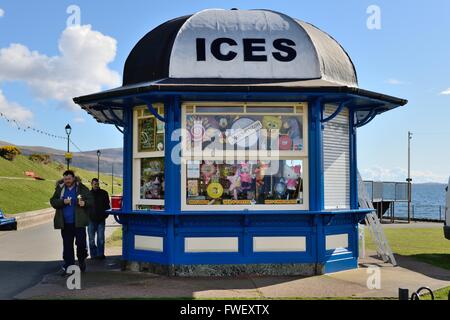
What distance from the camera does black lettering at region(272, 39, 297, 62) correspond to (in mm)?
11047

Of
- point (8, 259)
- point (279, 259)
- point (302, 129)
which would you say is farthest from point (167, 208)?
point (8, 259)

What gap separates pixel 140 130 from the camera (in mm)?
11578

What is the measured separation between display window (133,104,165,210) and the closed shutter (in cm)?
322

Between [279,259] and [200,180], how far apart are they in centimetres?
209

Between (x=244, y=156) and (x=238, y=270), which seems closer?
(x=238, y=270)

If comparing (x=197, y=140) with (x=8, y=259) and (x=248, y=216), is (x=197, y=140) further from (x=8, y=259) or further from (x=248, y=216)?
(x=8, y=259)

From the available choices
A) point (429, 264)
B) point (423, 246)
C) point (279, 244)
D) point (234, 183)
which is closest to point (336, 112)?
point (234, 183)

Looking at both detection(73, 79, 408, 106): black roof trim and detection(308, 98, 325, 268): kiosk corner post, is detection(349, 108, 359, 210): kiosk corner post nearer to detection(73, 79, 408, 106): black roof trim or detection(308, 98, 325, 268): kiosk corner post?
detection(308, 98, 325, 268): kiosk corner post

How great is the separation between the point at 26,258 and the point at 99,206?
2.21 meters

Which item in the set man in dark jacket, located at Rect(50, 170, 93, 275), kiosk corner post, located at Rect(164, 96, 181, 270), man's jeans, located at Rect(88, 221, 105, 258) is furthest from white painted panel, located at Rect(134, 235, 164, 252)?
man's jeans, located at Rect(88, 221, 105, 258)

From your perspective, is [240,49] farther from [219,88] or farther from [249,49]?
[219,88]

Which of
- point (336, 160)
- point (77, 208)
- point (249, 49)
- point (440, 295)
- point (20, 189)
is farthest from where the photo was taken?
point (20, 189)

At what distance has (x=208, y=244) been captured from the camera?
1069 cm

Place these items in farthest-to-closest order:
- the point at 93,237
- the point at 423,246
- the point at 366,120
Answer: the point at 423,246
the point at 93,237
the point at 366,120
